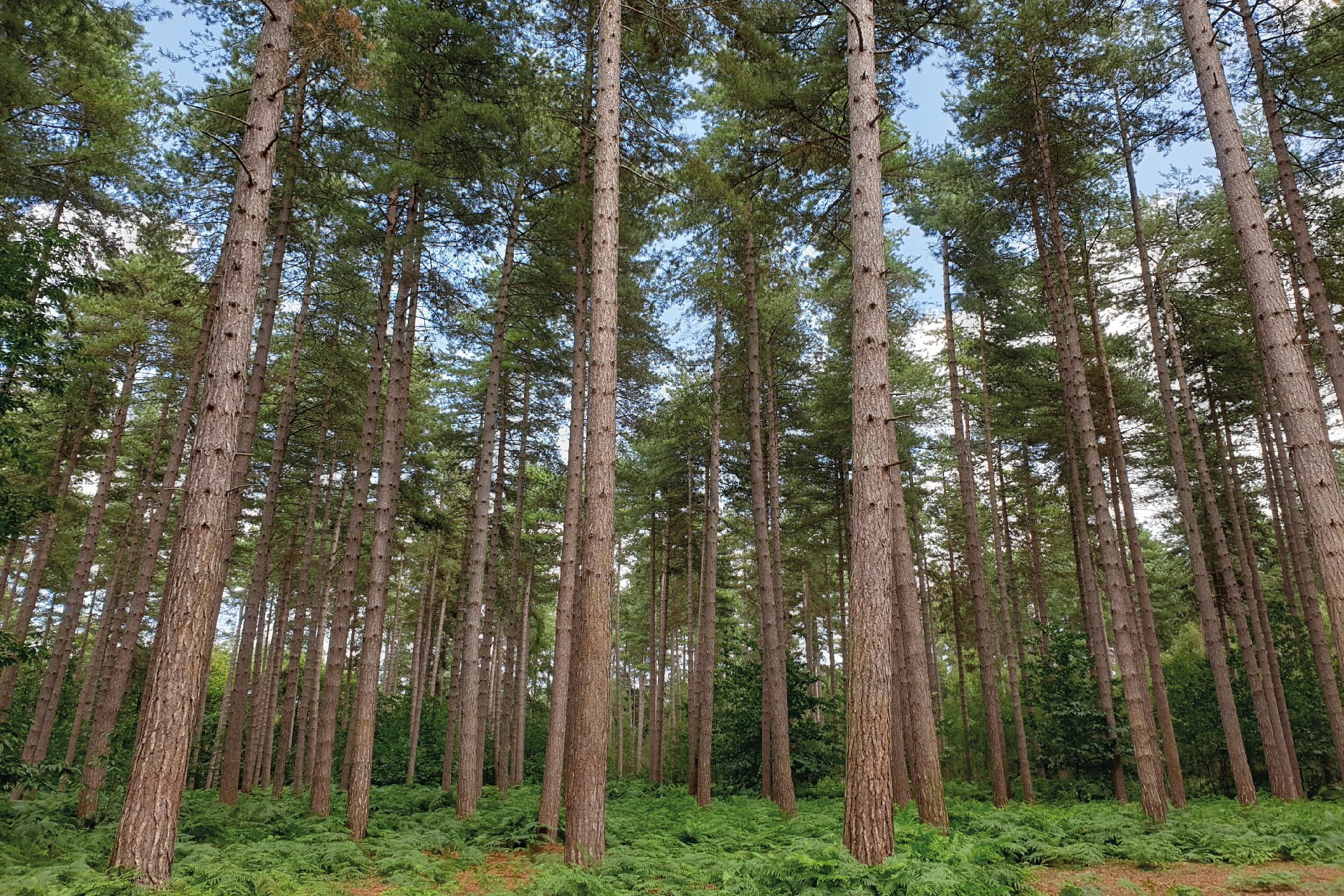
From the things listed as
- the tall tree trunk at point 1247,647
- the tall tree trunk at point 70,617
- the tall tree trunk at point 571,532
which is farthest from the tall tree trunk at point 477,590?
the tall tree trunk at point 1247,647

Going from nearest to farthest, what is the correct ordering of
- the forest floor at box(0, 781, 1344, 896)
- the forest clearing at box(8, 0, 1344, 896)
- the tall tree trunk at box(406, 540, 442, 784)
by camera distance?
the forest floor at box(0, 781, 1344, 896) < the forest clearing at box(8, 0, 1344, 896) < the tall tree trunk at box(406, 540, 442, 784)

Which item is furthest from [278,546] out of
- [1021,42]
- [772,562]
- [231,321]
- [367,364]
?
[1021,42]

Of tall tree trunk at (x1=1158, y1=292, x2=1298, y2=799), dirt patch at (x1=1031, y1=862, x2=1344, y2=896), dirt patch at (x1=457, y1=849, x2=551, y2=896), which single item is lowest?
dirt patch at (x1=457, y1=849, x2=551, y2=896)

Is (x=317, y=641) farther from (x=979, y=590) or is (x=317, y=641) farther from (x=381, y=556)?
(x=979, y=590)

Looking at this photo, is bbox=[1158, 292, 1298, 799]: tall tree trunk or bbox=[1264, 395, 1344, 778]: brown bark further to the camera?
bbox=[1264, 395, 1344, 778]: brown bark

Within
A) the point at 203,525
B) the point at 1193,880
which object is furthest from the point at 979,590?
the point at 203,525

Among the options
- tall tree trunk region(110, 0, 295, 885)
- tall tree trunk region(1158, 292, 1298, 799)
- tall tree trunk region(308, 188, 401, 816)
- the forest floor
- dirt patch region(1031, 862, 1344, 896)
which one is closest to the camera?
tall tree trunk region(110, 0, 295, 885)

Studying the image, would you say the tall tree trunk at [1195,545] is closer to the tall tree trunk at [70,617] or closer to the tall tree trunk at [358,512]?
the tall tree trunk at [358,512]

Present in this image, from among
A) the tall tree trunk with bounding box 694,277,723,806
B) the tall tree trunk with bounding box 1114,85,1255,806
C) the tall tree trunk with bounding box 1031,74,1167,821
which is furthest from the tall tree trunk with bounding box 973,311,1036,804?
the tall tree trunk with bounding box 694,277,723,806

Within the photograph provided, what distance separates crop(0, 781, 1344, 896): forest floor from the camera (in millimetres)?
5363

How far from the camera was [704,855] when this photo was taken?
7.94m

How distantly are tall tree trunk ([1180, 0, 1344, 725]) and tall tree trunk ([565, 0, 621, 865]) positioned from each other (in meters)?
6.47

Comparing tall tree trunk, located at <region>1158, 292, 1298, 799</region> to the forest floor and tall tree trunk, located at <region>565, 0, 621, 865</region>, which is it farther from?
tall tree trunk, located at <region>565, 0, 621, 865</region>

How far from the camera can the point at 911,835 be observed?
23.8 feet
